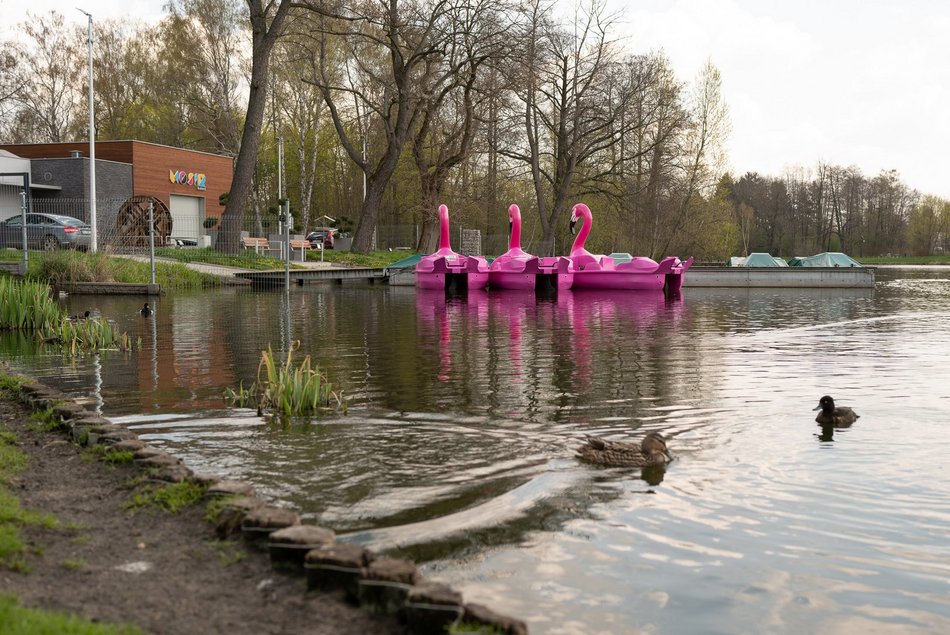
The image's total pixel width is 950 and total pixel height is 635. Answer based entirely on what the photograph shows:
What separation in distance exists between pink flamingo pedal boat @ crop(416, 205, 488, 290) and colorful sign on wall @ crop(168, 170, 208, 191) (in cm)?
2236

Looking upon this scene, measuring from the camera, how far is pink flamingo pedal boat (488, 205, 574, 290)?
3519cm

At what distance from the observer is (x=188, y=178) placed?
5412 centimetres

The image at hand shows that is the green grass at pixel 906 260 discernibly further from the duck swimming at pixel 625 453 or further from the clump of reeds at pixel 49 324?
the duck swimming at pixel 625 453

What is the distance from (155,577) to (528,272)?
3177cm

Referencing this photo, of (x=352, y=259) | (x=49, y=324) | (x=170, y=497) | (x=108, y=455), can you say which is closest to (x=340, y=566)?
(x=170, y=497)

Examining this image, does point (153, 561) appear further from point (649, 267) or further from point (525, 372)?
point (649, 267)

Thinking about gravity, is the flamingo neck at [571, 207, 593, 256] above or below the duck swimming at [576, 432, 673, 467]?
above

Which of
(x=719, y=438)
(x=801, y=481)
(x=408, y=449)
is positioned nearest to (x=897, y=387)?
(x=719, y=438)

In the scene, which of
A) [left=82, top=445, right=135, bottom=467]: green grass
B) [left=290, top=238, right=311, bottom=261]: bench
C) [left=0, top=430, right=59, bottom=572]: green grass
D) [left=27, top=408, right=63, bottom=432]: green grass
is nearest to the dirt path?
[left=0, top=430, right=59, bottom=572]: green grass

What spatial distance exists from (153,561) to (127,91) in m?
64.3

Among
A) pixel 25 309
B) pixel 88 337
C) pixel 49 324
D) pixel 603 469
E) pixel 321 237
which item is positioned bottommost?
pixel 603 469

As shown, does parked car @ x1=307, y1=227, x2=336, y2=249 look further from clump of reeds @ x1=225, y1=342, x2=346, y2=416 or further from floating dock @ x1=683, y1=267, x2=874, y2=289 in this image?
clump of reeds @ x1=225, y1=342, x2=346, y2=416

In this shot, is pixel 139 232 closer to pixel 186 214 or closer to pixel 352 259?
pixel 352 259

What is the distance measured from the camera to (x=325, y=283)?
40000 mm
